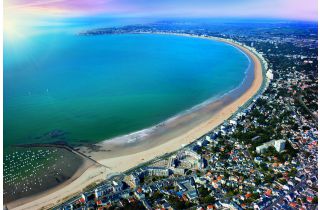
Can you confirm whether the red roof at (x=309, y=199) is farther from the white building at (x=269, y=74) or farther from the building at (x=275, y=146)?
the white building at (x=269, y=74)

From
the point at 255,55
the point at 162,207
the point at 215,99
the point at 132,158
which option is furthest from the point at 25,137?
the point at 255,55

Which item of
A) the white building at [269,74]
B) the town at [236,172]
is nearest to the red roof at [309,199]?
the town at [236,172]

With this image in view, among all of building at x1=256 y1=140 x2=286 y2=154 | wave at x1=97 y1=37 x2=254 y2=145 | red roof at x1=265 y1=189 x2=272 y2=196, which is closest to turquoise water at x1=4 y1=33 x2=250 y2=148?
wave at x1=97 y1=37 x2=254 y2=145

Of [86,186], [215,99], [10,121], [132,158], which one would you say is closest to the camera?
[86,186]

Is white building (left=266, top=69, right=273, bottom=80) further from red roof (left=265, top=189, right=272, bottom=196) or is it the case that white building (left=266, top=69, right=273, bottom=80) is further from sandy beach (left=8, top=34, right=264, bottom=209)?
red roof (left=265, top=189, right=272, bottom=196)

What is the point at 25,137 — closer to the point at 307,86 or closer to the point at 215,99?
the point at 215,99

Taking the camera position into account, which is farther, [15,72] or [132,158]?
[15,72]
